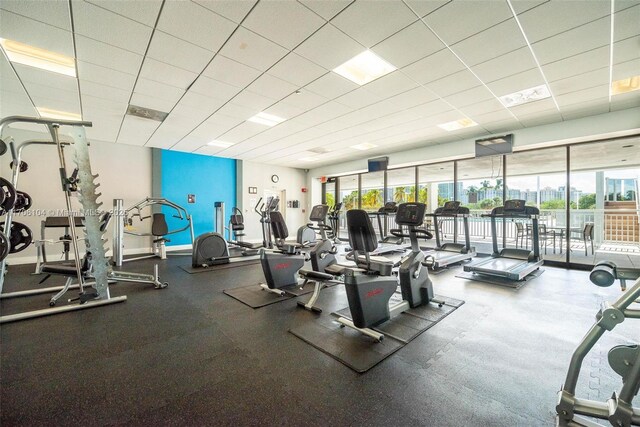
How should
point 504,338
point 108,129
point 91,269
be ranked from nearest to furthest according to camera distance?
point 504,338 < point 91,269 < point 108,129

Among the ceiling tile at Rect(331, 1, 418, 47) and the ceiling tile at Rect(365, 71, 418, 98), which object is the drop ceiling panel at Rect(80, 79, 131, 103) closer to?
the ceiling tile at Rect(331, 1, 418, 47)

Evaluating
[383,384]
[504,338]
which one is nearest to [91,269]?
[383,384]

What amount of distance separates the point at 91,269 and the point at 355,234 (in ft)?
11.1

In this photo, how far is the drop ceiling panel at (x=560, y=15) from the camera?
88.2 inches

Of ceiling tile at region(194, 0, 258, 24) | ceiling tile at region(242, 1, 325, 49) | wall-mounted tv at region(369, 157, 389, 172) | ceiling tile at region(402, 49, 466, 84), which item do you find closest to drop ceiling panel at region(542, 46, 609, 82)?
ceiling tile at region(402, 49, 466, 84)

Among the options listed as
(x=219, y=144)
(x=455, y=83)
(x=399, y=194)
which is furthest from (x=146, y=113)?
(x=399, y=194)

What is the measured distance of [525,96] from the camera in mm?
4098

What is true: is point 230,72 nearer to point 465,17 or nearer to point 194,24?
point 194,24

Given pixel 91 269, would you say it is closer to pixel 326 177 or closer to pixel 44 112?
pixel 44 112

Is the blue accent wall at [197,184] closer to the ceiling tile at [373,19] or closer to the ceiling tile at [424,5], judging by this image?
the ceiling tile at [373,19]

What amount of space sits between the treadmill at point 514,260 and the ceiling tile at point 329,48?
392 cm

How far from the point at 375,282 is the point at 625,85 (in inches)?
187

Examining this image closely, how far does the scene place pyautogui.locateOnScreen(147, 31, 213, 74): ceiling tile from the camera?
9.01 feet

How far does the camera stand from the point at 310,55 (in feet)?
9.84
